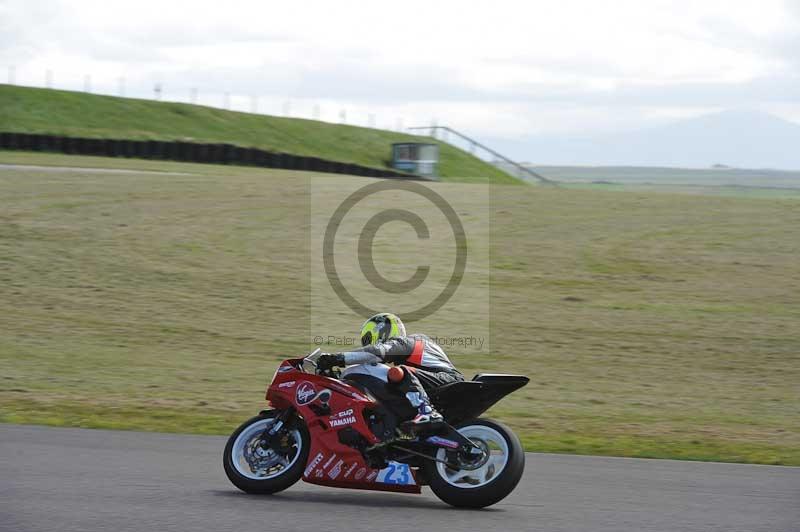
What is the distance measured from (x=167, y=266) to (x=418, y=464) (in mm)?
14017

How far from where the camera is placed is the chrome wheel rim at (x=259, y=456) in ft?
23.9

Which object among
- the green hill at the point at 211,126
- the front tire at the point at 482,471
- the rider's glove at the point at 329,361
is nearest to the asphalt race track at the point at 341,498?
the front tire at the point at 482,471

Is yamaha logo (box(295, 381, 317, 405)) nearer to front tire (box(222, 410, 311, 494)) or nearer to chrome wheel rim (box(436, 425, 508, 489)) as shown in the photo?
front tire (box(222, 410, 311, 494))

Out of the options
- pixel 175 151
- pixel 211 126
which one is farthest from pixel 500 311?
pixel 211 126

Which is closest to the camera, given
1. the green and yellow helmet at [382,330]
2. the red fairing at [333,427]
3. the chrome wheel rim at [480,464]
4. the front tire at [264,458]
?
the chrome wheel rim at [480,464]

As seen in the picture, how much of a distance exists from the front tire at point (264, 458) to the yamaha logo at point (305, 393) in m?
0.17

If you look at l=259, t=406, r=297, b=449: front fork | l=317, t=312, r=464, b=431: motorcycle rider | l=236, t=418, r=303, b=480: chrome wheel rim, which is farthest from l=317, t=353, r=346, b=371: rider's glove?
l=236, t=418, r=303, b=480: chrome wheel rim

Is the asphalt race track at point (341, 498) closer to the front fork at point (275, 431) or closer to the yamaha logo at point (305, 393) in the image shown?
the front fork at point (275, 431)

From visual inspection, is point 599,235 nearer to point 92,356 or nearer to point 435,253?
point 435,253

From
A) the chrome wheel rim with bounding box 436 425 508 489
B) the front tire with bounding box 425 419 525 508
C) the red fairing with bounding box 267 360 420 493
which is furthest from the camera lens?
the red fairing with bounding box 267 360 420 493

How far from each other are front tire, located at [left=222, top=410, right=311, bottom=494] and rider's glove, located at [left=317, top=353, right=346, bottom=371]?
45 centimetres

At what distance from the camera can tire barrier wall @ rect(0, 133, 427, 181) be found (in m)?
38.6

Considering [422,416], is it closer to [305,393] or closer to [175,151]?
[305,393]

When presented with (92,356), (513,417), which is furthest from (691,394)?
(92,356)
